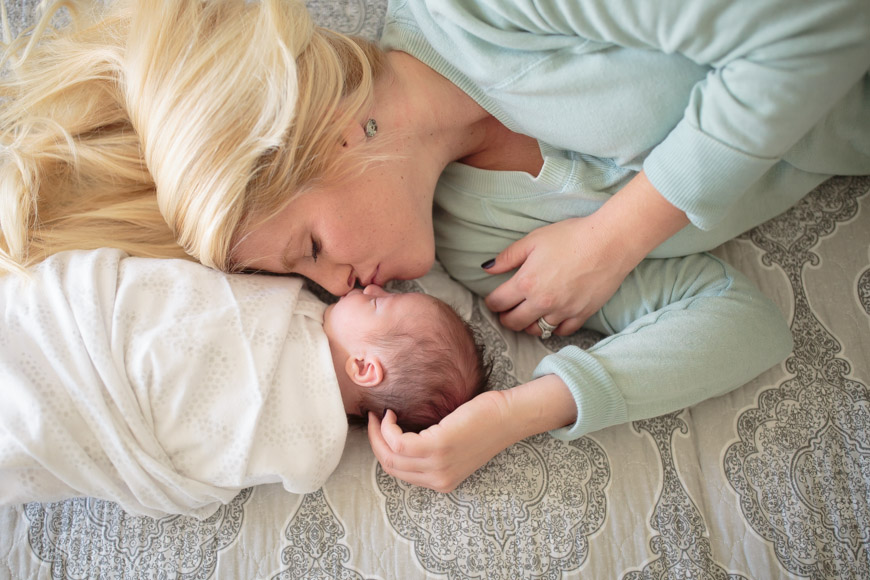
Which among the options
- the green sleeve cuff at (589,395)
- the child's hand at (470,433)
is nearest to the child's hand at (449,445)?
the child's hand at (470,433)

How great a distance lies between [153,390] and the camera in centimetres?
97

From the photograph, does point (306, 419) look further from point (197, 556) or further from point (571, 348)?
point (571, 348)

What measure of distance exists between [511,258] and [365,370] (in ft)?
1.20

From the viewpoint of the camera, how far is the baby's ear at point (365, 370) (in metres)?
1.08

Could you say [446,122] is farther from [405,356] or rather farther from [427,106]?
[405,356]

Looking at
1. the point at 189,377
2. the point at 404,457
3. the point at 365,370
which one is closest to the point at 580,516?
the point at 404,457

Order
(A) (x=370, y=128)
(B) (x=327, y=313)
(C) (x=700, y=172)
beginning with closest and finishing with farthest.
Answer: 1. (C) (x=700, y=172)
2. (A) (x=370, y=128)
3. (B) (x=327, y=313)

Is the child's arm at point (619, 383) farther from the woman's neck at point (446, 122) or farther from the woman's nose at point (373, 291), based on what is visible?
the woman's neck at point (446, 122)

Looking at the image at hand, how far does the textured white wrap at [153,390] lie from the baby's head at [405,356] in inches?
2.4

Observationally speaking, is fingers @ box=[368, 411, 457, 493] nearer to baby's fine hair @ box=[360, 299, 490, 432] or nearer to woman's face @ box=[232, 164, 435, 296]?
baby's fine hair @ box=[360, 299, 490, 432]

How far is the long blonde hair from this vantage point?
0.96m

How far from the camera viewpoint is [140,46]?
0.99 meters

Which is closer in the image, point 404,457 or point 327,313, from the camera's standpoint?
point 404,457

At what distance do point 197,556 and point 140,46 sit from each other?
2.78ft
